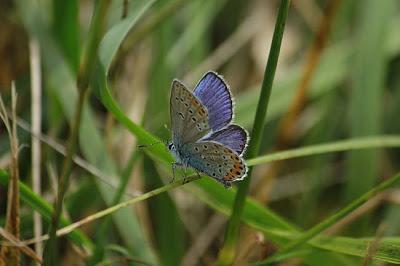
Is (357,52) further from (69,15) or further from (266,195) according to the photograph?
(69,15)

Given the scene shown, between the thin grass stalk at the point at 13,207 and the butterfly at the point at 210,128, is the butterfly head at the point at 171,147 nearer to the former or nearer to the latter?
the butterfly at the point at 210,128

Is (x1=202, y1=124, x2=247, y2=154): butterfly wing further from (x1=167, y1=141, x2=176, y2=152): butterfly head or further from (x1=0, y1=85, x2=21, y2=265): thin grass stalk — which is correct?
(x1=0, y1=85, x2=21, y2=265): thin grass stalk

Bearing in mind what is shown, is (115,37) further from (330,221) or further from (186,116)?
(330,221)

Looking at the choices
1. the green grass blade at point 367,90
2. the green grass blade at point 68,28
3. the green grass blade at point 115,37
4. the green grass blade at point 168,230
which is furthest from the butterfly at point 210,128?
the green grass blade at point 367,90

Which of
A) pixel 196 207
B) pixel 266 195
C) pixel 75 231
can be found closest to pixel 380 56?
pixel 266 195

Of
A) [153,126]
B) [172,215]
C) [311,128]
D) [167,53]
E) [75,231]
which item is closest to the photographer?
[75,231]

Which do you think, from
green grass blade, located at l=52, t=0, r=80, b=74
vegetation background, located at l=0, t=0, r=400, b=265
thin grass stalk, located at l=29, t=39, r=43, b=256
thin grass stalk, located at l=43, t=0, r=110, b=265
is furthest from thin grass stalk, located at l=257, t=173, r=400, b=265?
green grass blade, located at l=52, t=0, r=80, b=74

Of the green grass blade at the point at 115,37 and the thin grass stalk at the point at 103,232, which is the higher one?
the green grass blade at the point at 115,37
